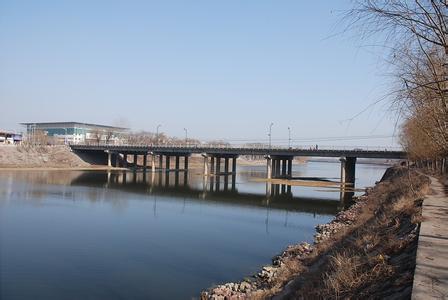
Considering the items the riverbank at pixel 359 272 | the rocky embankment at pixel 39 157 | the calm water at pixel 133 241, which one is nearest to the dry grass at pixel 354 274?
the riverbank at pixel 359 272

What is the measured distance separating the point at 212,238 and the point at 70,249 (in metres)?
8.69

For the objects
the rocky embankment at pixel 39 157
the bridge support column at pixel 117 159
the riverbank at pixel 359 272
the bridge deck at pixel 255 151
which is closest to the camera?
the riverbank at pixel 359 272

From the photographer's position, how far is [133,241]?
82.0 ft

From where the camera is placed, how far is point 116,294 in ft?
50.4

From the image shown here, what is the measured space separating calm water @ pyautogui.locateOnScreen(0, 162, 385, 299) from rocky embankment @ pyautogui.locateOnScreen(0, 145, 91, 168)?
5681 centimetres

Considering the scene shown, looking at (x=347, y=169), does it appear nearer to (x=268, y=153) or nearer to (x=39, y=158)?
(x=268, y=153)

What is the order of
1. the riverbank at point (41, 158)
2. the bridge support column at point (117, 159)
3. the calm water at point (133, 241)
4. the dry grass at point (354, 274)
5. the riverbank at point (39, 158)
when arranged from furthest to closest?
1. the bridge support column at point (117, 159)
2. the riverbank at point (39, 158)
3. the riverbank at point (41, 158)
4. the calm water at point (133, 241)
5. the dry grass at point (354, 274)

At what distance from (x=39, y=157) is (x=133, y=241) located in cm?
9477

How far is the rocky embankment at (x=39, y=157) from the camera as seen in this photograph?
99.9m

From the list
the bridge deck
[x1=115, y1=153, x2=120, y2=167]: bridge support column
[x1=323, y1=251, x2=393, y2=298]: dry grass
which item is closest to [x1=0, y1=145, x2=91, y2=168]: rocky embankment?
the bridge deck

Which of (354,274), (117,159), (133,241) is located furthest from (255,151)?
(354,274)

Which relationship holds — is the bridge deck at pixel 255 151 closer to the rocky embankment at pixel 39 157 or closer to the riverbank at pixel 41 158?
the riverbank at pixel 41 158

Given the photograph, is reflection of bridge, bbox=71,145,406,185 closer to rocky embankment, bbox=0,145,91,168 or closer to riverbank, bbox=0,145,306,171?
riverbank, bbox=0,145,306,171

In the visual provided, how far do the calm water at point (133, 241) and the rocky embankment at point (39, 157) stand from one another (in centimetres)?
5681
